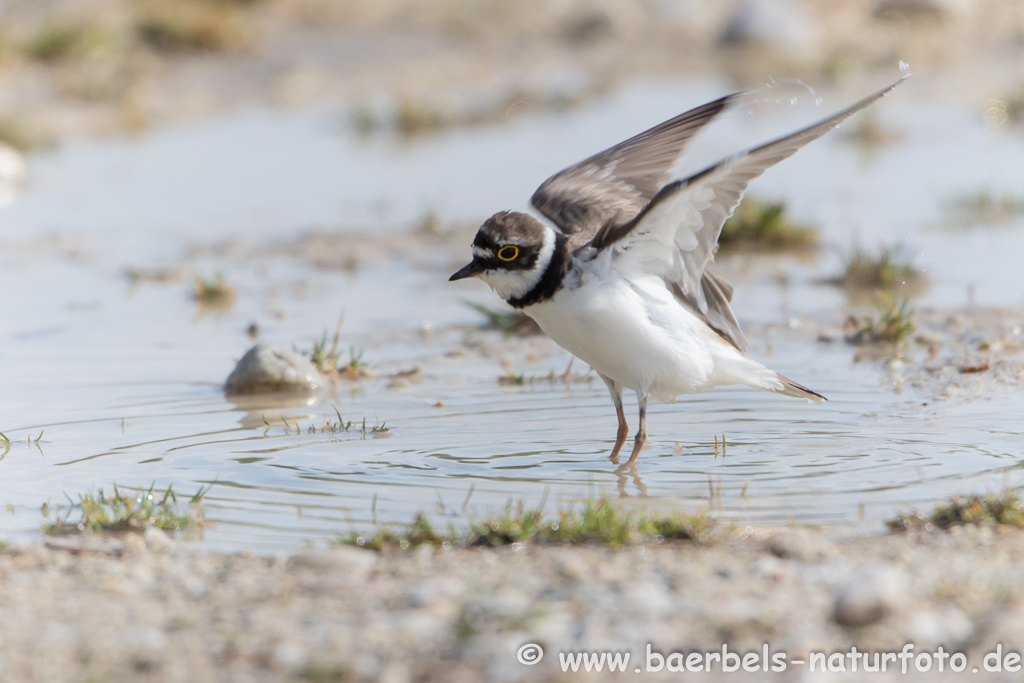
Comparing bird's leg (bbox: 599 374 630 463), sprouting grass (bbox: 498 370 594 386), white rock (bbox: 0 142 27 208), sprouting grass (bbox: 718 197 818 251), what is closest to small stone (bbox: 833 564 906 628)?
bird's leg (bbox: 599 374 630 463)

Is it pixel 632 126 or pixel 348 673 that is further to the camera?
pixel 632 126

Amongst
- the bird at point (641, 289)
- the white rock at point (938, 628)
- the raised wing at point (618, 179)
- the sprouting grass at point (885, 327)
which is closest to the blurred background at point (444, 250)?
the sprouting grass at point (885, 327)

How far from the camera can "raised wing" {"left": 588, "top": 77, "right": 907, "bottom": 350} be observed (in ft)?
16.1

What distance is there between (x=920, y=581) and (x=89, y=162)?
11455 millimetres

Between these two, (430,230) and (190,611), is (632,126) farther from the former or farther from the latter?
(190,611)

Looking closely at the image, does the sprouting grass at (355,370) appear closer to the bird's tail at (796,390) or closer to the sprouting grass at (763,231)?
the bird's tail at (796,390)

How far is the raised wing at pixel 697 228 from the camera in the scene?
4.90 metres

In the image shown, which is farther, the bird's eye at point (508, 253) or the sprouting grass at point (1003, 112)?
the sprouting grass at point (1003, 112)

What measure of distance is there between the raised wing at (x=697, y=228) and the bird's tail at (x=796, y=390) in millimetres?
294

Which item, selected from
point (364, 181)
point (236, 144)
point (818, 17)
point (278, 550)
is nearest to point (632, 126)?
point (364, 181)

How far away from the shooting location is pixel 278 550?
4.55 meters

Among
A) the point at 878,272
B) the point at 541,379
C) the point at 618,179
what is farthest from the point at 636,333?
the point at 878,272

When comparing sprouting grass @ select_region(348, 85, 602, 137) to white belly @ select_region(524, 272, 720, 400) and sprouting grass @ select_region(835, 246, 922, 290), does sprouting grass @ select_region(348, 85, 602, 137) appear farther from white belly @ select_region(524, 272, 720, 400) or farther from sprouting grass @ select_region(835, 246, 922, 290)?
white belly @ select_region(524, 272, 720, 400)

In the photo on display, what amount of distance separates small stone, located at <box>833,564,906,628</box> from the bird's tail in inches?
90.7
